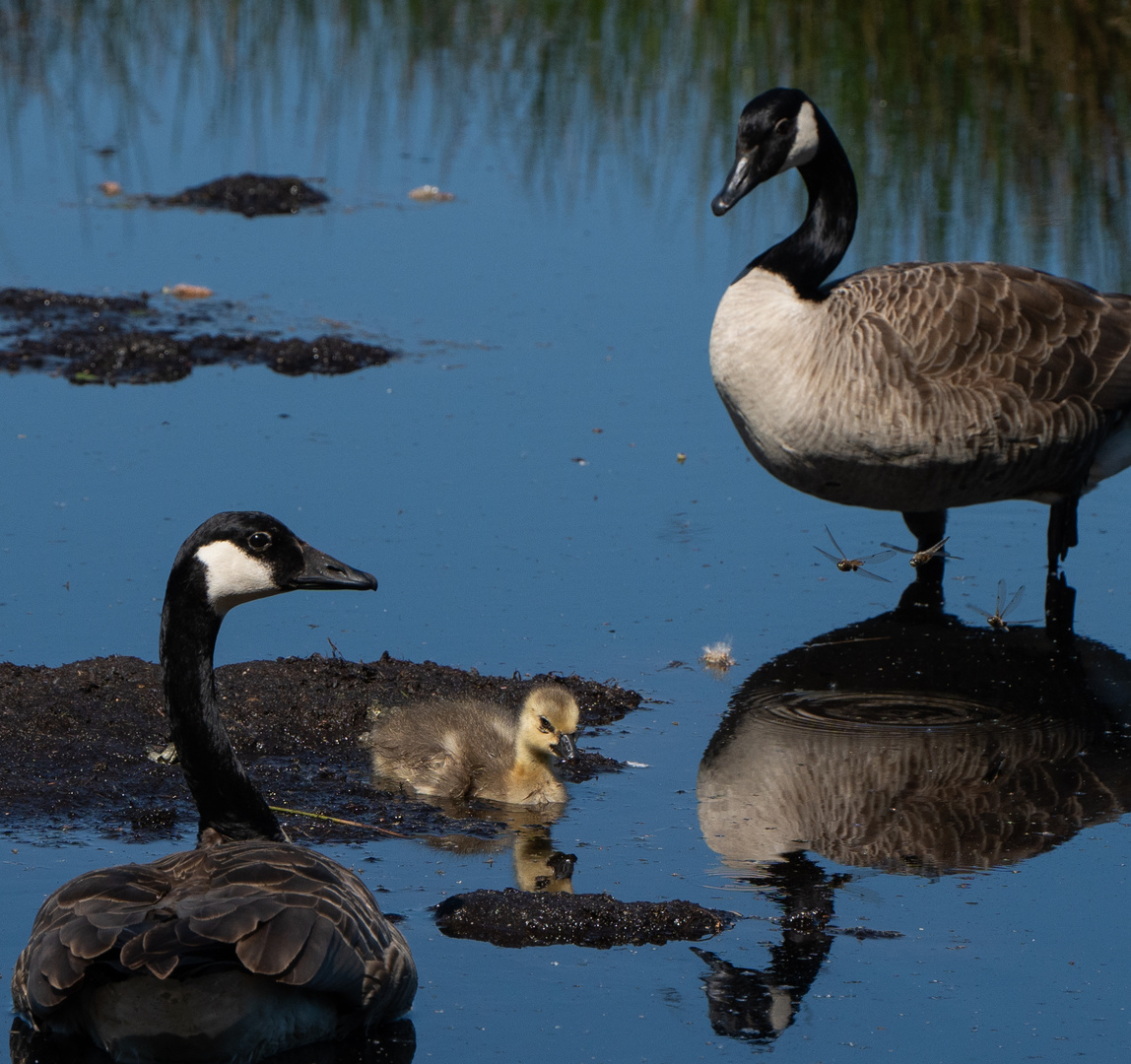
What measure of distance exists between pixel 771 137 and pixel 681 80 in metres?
7.50

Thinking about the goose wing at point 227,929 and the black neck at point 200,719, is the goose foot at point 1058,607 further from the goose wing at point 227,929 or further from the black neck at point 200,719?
the goose wing at point 227,929

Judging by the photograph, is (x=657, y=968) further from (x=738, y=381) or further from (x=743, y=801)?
(x=738, y=381)

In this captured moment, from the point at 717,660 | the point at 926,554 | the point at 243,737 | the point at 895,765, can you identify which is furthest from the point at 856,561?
the point at 243,737

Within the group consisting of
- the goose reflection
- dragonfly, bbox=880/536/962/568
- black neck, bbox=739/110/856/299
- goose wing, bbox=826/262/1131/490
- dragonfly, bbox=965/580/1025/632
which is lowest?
the goose reflection

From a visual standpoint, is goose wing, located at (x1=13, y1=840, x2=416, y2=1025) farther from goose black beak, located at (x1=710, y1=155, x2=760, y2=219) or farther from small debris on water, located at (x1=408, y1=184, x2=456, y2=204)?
small debris on water, located at (x1=408, y1=184, x2=456, y2=204)

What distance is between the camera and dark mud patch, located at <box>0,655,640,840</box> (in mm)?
5348

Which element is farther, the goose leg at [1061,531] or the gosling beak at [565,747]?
the goose leg at [1061,531]

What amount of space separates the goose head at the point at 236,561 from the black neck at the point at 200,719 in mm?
21

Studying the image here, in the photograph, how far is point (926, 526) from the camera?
26.1ft

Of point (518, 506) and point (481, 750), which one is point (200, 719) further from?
point (518, 506)

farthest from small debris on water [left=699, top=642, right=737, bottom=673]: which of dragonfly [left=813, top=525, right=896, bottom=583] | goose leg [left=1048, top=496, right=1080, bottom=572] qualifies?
goose leg [left=1048, top=496, right=1080, bottom=572]

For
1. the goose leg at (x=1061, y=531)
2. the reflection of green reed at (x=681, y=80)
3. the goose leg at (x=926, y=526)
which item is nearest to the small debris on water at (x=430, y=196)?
the reflection of green reed at (x=681, y=80)

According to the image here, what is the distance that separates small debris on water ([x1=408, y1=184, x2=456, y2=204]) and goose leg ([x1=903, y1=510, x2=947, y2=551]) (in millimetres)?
5582

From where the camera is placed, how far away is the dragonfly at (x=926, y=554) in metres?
7.66
